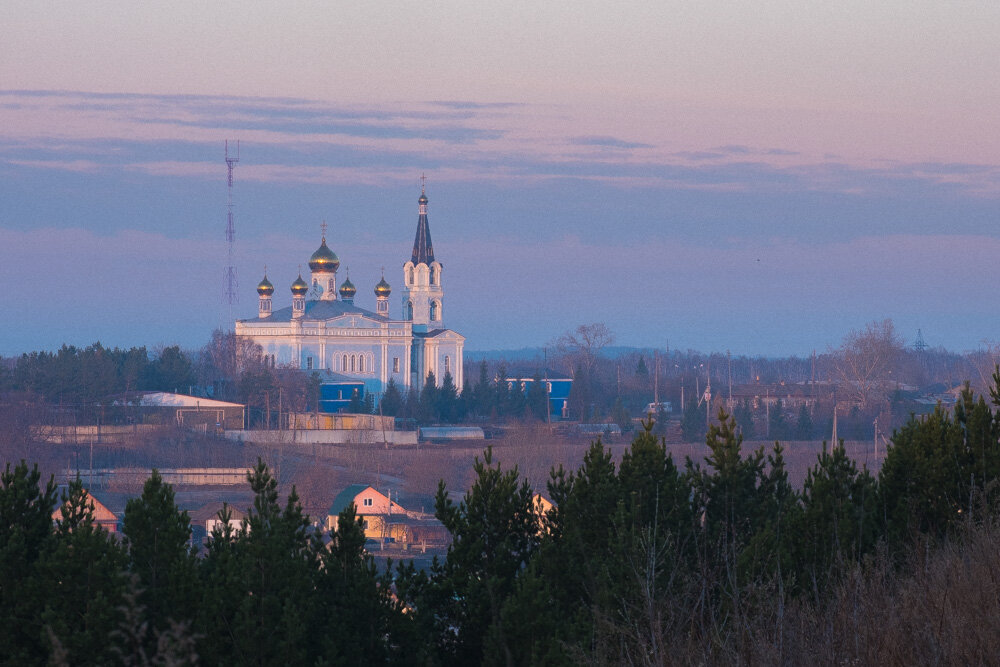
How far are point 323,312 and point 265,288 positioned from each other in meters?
4.45

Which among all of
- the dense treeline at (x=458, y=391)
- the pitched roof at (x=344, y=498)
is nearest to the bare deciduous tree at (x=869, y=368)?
the dense treeline at (x=458, y=391)

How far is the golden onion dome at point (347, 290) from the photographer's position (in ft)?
228

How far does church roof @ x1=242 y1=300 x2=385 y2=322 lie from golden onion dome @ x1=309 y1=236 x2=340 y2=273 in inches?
66.6

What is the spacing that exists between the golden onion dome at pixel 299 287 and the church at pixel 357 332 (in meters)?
0.05

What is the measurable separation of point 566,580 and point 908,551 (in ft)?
7.45

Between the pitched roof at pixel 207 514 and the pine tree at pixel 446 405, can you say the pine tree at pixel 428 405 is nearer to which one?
the pine tree at pixel 446 405

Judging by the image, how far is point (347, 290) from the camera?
228 ft

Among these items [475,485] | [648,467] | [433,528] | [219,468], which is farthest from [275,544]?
[219,468]

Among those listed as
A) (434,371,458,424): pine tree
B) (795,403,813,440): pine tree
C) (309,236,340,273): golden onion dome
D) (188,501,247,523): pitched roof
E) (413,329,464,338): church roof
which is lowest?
(188,501,247,523): pitched roof

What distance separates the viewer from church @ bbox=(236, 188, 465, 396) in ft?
213

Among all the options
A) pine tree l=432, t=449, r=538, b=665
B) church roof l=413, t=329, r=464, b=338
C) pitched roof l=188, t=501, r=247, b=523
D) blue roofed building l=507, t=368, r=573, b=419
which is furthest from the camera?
church roof l=413, t=329, r=464, b=338

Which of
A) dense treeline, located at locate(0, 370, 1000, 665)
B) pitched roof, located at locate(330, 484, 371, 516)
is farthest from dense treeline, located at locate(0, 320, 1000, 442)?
dense treeline, located at locate(0, 370, 1000, 665)

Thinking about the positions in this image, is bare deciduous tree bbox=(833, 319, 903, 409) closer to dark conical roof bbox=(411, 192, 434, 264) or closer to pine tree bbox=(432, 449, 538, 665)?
dark conical roof bbox=(411, 192, 434, 264)

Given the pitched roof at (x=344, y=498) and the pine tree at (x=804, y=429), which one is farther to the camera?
the pine tree at (x=804, y=429)
